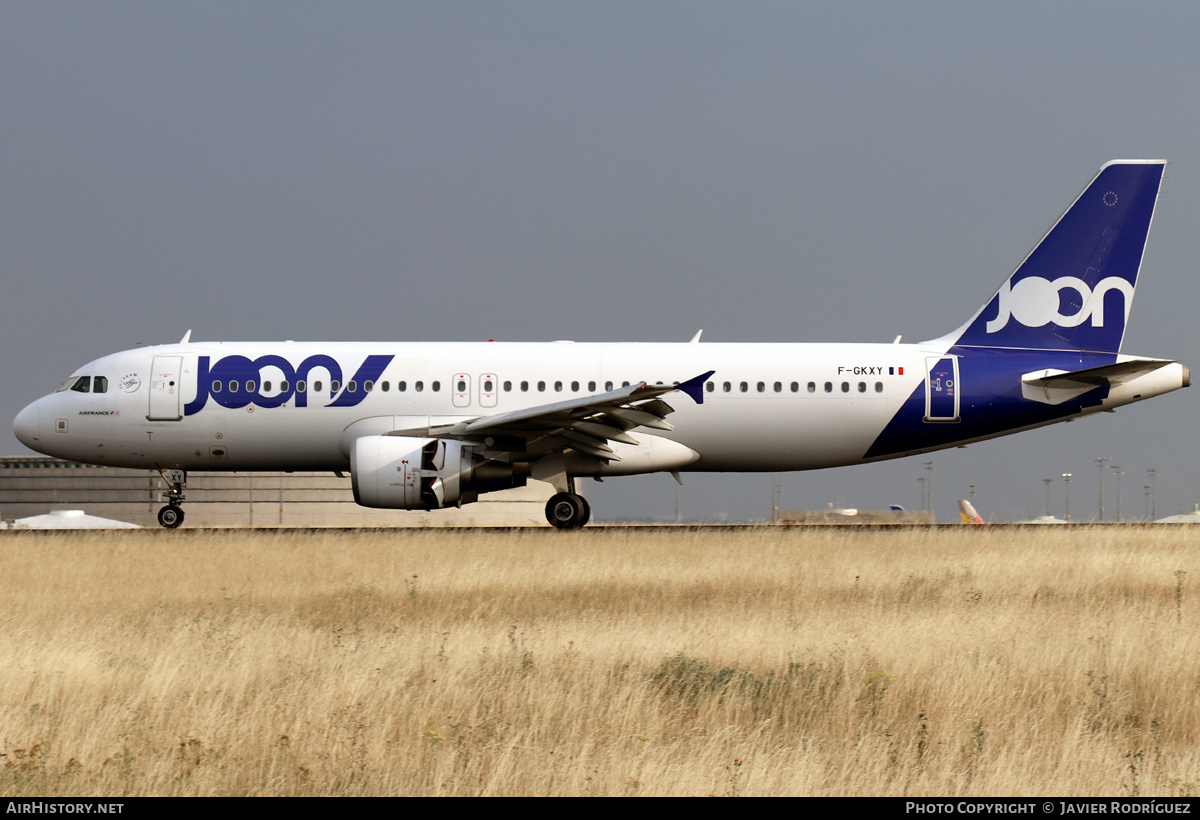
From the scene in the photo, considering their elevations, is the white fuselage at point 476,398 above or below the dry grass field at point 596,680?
above

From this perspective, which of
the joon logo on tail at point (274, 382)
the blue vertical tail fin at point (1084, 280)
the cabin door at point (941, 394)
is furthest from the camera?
the blue vertical tail fin at point (1084, 280)

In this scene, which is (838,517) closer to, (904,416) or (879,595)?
(904,416)

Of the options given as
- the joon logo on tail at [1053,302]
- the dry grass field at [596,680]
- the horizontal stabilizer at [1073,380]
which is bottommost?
the dry grass field at [596,680]

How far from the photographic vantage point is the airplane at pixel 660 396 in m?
24.5

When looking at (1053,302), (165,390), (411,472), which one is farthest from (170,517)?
(1053,302)

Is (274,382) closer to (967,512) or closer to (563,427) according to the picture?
(563,427)

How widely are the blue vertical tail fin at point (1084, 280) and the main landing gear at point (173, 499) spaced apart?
17003 mm

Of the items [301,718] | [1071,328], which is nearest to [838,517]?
[1071,328]

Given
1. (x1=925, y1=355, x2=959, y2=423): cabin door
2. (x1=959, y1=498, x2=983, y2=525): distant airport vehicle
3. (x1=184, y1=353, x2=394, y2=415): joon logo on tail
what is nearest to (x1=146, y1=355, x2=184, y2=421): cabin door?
(x1=184, y1=353, x2=394, y2=415): joon logo on tail

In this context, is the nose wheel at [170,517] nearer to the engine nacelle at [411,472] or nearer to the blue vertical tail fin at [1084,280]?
the engine nacelle at [411,472]

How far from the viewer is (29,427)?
84.3 ft

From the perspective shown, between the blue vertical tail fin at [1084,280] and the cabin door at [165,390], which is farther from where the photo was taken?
the blue vertical tail fin at [1084,280]

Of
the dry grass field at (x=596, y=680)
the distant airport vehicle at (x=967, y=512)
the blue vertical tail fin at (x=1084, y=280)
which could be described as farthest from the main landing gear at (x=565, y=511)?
the distant airport vehicle at (x=967, y=512)

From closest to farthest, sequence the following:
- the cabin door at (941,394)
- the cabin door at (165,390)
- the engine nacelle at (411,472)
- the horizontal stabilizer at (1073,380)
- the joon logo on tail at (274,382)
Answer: the engine nacelle at (411,472) → the horizontal stabilizer at (1073,380) → the joon logo on tail at (274,382) → the cabin door at (165,390) → the cabin door at (941,394)
